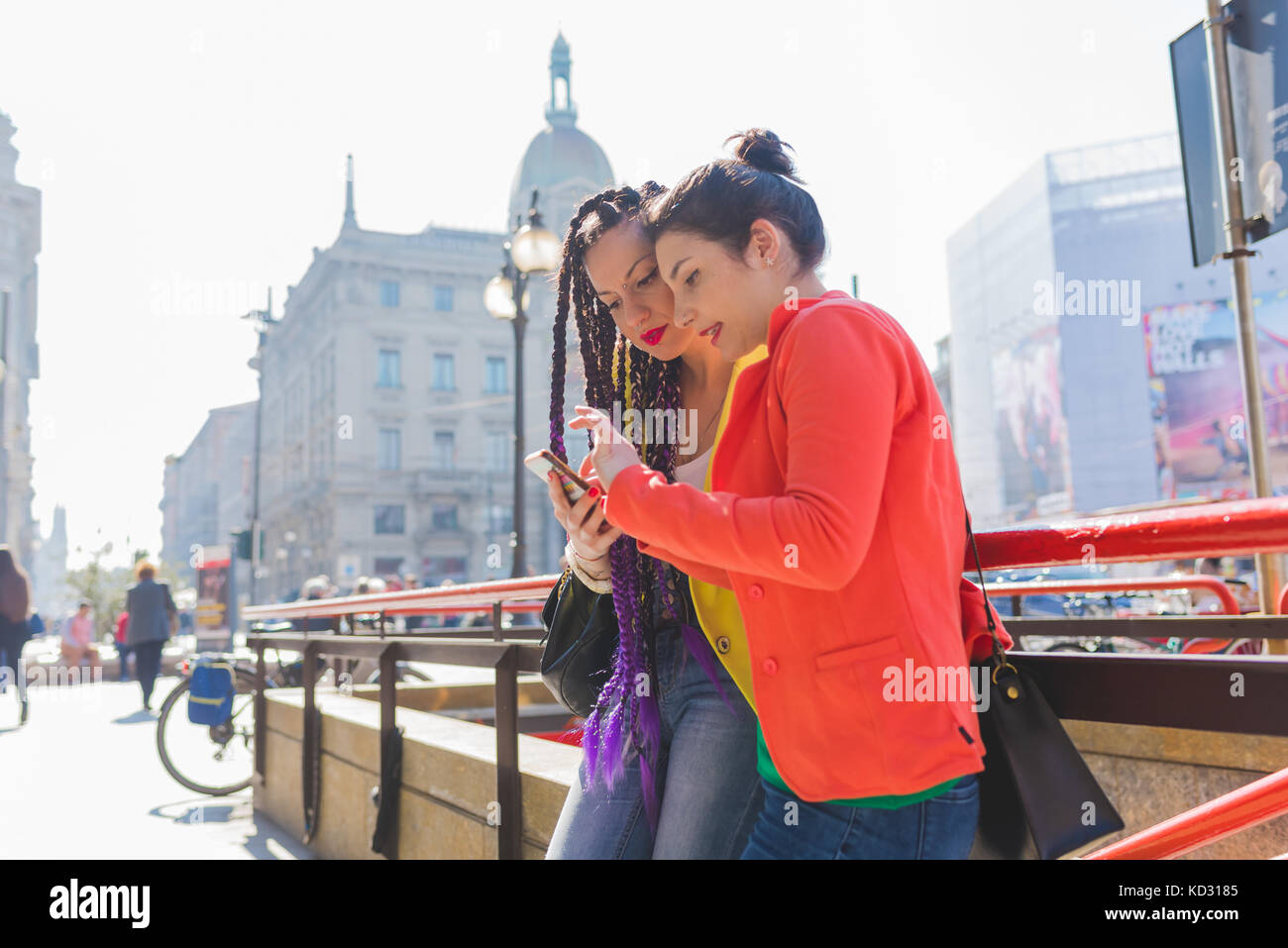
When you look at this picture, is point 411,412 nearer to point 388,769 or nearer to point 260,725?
point 260,725

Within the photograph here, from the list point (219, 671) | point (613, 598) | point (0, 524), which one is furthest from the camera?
point (0, 524)

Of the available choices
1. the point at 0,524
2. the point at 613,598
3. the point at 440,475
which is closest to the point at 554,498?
the point at 613,598

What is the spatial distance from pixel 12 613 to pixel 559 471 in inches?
405

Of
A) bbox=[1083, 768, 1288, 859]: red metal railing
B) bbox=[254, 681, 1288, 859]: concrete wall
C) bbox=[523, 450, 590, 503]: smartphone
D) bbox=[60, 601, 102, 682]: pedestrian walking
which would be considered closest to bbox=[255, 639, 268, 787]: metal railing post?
bbox=[254, 681, 1288, 859]: concrete wall

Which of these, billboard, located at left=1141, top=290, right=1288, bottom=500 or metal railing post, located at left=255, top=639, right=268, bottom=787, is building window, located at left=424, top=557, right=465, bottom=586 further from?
metal railing post, located at left=255, top=639, right=268, bottom=787

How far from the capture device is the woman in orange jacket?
1245 mm

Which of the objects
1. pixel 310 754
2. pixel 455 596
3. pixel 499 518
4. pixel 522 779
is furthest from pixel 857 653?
pixel 499 518

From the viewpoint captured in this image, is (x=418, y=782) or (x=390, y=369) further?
(x=390, y=369)

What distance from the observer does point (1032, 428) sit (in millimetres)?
48938

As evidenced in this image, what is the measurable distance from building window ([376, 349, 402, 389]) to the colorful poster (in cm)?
2870
